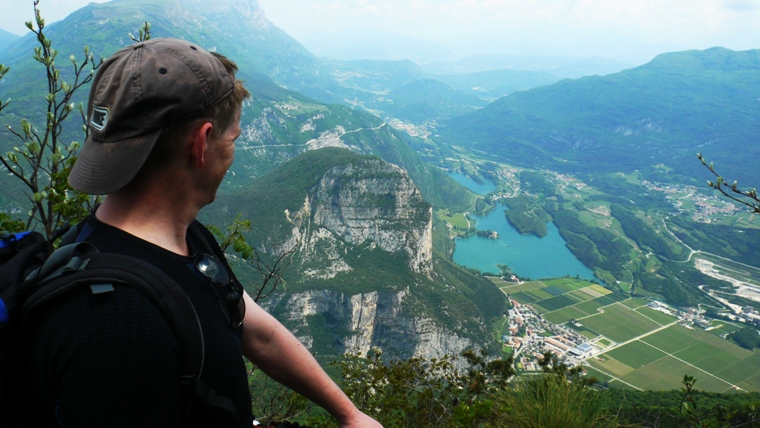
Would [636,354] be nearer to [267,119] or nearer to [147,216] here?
[147,216]

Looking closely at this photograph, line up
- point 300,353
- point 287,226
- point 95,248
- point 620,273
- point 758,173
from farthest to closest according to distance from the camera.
Answer: point 758,173
point 620,273
point 287,226
point 300,353
point 95,248

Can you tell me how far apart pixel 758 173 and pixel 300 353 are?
6476 inches

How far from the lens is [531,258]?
8362 cm

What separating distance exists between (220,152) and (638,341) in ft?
209

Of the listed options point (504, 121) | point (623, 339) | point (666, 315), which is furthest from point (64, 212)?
point (504, 121)

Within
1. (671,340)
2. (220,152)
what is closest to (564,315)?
(671,340)

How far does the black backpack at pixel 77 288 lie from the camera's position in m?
0.89

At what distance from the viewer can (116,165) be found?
3.78 ft

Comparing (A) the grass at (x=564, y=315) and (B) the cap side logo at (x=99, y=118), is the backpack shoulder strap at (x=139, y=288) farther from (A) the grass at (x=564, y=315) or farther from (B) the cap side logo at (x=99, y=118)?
(A) the grass at (x=564, y=315)

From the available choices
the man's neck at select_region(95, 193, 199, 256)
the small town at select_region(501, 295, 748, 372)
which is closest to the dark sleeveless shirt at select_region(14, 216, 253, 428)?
the man's neck at select_region(95, 193, 199, 256)

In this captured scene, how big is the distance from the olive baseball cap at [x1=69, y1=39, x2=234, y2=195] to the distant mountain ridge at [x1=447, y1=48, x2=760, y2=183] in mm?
158920

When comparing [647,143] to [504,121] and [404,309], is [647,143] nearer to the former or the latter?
[504,121]

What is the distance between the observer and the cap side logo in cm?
118

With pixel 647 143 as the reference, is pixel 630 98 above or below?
above
